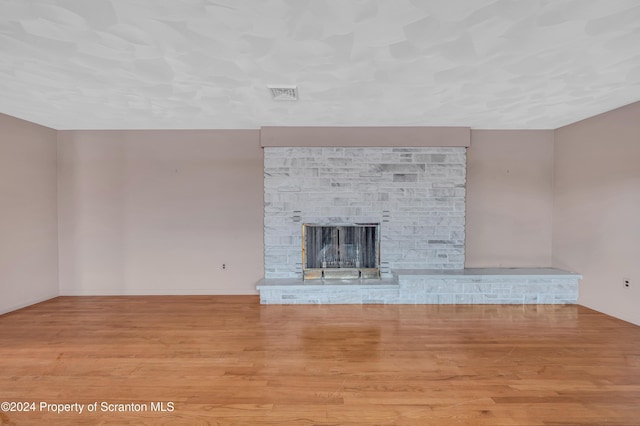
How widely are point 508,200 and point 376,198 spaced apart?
1830mm

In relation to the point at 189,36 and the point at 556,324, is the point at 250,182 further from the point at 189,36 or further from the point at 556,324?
the point at 556,324

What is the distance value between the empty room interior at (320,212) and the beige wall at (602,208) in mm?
24

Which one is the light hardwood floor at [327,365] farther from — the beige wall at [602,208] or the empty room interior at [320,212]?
the beige wall at [602,208]

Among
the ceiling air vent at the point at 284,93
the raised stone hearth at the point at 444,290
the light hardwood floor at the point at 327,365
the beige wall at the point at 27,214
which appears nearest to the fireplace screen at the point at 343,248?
the raised stone hearth at the point at 444,290

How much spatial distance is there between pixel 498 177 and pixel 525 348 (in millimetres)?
2305

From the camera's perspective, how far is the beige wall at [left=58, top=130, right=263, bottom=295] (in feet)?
12.4

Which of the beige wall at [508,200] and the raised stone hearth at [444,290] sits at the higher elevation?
the beige wall at [508,200]

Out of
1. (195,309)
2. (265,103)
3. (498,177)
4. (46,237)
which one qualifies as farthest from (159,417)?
(498,177)

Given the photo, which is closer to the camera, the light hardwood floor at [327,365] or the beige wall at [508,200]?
the light hardwood floor at [327,365]

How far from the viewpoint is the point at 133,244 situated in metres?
3.77

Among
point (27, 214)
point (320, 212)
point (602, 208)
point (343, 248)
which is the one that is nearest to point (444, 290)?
point (343, 248)

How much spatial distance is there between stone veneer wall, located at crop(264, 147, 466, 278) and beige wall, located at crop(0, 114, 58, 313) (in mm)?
2838

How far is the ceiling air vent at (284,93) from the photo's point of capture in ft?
8.00

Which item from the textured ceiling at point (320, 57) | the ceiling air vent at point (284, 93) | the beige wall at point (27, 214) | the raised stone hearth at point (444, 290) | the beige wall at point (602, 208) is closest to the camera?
the textured ceiling at point (320, 57)
